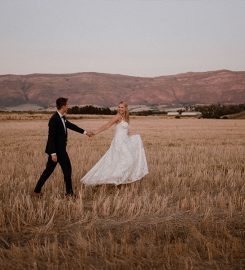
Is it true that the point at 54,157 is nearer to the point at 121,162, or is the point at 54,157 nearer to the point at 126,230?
the point at 121,162

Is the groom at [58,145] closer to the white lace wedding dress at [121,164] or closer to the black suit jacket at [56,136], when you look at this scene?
the black suit jacket at [56,136]

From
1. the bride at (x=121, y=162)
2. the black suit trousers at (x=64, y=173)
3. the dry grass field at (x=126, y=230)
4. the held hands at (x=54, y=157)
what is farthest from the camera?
the bride at (x=121, y=162)

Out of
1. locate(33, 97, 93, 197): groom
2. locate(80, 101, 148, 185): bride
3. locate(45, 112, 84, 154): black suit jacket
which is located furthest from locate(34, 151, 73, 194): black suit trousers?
locate(80, 101, 148, 185): bride

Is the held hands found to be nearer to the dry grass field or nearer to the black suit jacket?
the black suit jacket

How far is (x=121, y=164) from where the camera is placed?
8.77 metres

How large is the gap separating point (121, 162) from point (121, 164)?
0.05m

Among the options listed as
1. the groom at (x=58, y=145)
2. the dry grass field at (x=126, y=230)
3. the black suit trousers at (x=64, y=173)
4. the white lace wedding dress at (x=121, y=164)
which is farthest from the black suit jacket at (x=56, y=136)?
the white lace wedding dress at (x=121, y=164)

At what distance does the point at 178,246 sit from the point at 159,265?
1.57 ft

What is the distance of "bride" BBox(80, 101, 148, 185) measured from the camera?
860 cm

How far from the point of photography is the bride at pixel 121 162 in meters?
8.60

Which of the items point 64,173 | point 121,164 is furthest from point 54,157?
point 121,164

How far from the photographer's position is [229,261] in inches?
168

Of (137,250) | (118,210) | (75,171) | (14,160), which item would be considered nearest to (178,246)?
(137,250)

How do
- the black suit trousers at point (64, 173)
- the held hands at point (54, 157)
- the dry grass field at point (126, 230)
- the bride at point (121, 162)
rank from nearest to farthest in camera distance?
the dry grass field at point (126, 230) < the held hands at point (54, 157) < the black suit trousers at point (64, 173) < the bride at point (121, 162)
